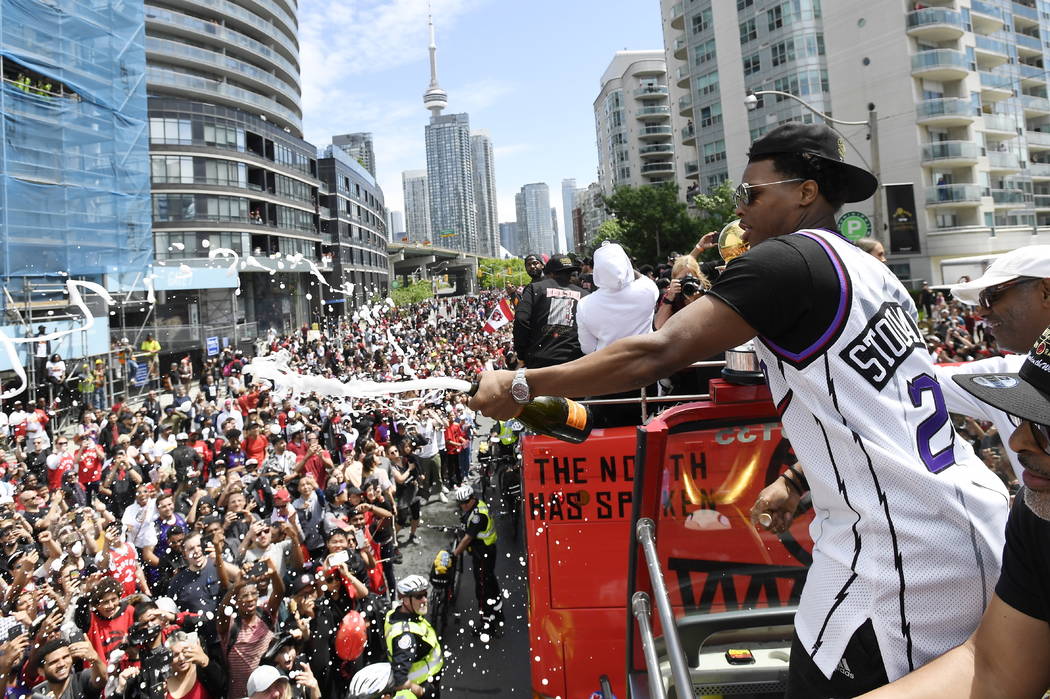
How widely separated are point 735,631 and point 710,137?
188 feet

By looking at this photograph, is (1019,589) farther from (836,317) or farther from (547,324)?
(547,324)

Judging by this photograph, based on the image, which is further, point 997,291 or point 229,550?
point 229,550

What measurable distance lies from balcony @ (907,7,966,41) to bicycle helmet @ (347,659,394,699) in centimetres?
4782

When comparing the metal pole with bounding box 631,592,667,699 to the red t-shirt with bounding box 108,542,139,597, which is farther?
the red t-shirt with bounding box 108,542,139,597

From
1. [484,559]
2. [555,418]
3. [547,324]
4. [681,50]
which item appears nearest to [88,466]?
[484,559]

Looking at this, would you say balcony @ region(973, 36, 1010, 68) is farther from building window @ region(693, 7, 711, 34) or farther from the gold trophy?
the gold trophy

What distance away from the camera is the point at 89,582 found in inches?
258

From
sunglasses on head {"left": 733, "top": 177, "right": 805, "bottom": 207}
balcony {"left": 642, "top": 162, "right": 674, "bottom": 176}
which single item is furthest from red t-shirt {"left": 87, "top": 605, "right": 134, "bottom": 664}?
balcony {"left": 642, "top": 162, "right": 674, "bottom": 176}

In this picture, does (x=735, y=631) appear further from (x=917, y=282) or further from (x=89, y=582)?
(x=917, y=282)

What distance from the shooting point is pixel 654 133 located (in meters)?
89.2

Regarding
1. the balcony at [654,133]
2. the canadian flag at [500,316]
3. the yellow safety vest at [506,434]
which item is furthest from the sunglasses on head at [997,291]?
the balcony at [654,133]

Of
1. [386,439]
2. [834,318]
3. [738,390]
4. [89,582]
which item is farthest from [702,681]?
[386,439]

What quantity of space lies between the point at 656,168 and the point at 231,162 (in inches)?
2140

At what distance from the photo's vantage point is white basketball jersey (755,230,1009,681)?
1529 mm
